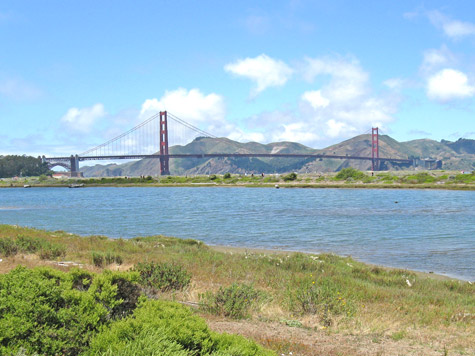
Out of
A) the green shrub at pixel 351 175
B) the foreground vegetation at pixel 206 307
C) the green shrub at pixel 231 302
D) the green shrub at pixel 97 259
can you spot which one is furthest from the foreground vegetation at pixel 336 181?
the green shrub at pixel 231 302

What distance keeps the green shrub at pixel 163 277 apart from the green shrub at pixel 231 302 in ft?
3.39

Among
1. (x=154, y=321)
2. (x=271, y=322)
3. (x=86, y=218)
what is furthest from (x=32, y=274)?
(x=86, y=218)

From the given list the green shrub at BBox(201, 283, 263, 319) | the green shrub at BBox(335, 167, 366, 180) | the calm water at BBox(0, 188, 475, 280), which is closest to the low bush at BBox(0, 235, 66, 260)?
the green shrub at BBox(201, 283, 263, 319)

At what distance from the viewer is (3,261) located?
10719mm

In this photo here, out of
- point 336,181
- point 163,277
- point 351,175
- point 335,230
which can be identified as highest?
point 351,175

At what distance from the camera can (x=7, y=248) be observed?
496 inches

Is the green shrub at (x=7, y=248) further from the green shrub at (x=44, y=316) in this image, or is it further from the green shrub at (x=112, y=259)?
the green shrub at (x=44, y=316)

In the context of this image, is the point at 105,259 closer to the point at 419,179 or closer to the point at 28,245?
the point at 28,245

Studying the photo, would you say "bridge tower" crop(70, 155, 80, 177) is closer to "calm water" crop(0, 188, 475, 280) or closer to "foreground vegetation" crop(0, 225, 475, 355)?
"calm water" crop(0, 188, 475, 280)

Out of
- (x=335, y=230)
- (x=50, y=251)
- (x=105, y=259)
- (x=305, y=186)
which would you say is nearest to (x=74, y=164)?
(x=305, y=186)

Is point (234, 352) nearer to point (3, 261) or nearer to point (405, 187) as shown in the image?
point (3, 261)

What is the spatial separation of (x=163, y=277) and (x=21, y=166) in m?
155

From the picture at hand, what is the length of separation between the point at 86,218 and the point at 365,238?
75.4ft

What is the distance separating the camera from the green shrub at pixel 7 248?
12.3m
